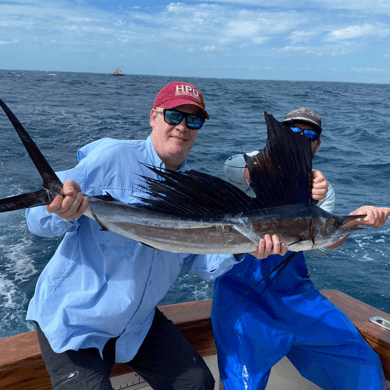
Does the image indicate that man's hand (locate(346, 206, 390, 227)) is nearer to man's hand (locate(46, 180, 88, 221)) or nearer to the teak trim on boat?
the teak trim on boat

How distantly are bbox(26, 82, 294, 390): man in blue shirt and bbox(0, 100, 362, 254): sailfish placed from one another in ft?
0.34

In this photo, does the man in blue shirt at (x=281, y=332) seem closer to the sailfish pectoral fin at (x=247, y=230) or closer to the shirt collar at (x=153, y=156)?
the sailfish pectoral fin at (x=247, y=230)

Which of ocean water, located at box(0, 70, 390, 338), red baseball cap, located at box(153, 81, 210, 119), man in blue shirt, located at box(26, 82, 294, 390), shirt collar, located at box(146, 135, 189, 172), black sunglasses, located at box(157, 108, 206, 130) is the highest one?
red baseball cap, located at box(153, 81, 210, 119)

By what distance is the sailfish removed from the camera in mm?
1499

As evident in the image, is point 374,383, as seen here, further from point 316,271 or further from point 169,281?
point 316,271

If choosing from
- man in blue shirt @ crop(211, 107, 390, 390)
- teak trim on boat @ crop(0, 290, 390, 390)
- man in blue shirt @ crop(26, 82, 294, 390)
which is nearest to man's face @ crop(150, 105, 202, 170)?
man in blue shirt @ crop(26, 82, 294, 390)

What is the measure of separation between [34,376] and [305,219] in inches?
53.3

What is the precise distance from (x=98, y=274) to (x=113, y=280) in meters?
0.07

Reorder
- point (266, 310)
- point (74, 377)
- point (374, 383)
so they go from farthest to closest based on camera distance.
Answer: point (266, 310) < point (374, 383) < point (74, 377)

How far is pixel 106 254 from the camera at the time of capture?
1593mm

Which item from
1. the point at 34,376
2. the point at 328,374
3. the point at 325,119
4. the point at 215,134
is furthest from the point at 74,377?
the point at 325,119

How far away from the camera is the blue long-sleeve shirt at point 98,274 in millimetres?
1541

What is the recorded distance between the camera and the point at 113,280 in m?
1.59

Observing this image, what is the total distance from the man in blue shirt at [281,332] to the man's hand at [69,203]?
0.87 metres
